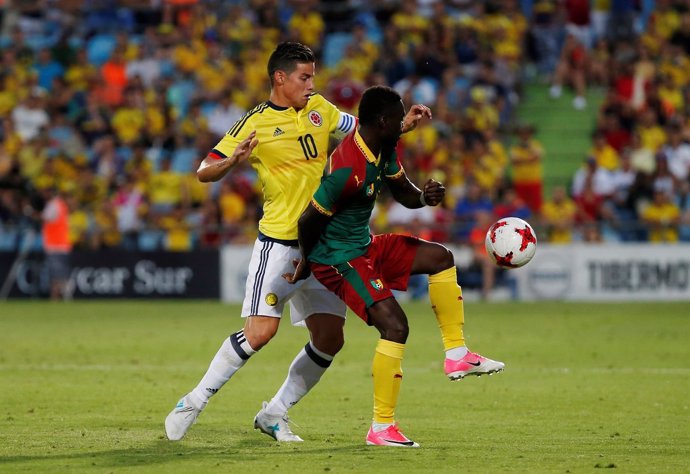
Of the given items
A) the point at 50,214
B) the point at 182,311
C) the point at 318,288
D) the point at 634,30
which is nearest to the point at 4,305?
the point at 50,214

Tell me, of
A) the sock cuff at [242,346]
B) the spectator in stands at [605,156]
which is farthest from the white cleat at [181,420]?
the spectator in stands at [605,156]

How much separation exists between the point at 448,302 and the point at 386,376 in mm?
681

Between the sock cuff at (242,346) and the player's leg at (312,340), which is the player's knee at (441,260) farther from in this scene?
the sock cuff at (242,346)

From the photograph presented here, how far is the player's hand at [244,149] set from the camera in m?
8.02

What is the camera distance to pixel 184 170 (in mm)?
25500

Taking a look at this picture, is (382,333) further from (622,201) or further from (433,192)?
(622,201)

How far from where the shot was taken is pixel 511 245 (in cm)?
859

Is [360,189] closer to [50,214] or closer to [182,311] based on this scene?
[182,311]

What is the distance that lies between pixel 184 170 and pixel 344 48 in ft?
14.5

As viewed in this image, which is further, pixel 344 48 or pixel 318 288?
pixel 344 48

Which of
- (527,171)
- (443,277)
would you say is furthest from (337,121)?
(527,171)

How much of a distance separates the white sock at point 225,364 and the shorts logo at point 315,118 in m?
1.51

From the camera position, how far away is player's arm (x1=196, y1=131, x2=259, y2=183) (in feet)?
26.3

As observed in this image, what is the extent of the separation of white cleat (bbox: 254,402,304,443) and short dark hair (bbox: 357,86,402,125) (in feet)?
7.08
